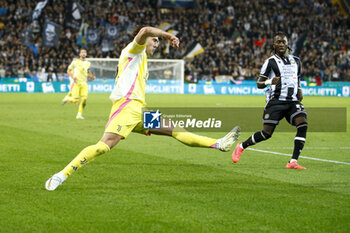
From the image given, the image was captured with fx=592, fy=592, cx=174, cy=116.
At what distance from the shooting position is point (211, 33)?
48.3 meters

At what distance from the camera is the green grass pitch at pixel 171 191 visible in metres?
5.59

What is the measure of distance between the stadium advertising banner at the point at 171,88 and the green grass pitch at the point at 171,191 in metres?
28.2

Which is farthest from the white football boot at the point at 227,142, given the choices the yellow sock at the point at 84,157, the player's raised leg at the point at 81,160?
the yellow sock at the point at 84,157

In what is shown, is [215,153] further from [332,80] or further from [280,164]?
[332,80]

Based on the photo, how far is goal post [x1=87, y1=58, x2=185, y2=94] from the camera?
1602 inches

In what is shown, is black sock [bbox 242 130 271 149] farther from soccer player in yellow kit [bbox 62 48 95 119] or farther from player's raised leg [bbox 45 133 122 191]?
soccer player in yellow kit [bbox 62 48 95 119]

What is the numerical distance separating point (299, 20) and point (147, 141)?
38.7 metres

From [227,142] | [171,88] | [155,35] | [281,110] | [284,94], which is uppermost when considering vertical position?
[155,35]

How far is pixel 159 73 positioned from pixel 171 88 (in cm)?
149

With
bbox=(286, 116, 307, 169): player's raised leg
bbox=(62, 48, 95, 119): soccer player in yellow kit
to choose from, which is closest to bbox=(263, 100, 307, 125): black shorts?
bbox=(286, 116, 307, 169): player's raised leg

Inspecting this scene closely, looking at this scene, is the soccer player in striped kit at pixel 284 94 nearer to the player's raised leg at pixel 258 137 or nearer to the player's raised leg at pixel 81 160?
the player's raised leg at pixel 258 137

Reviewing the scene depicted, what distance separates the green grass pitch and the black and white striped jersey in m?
1.19

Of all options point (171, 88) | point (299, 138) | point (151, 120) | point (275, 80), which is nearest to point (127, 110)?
point (151, 120)

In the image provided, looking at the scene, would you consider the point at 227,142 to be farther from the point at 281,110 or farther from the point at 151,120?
the point at 281,110
